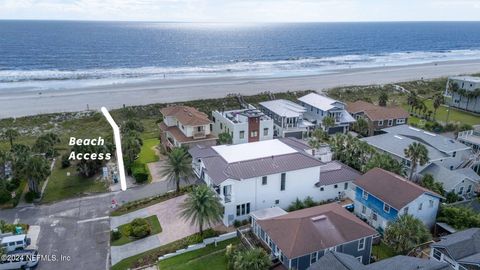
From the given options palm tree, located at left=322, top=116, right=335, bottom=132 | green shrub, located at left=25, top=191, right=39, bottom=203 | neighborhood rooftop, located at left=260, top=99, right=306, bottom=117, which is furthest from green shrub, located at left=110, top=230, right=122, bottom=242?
palm tree, located at left=322, top=116, right=335, bottom=132

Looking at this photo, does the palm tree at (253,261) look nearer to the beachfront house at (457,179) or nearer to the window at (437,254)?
the window at (437,254)

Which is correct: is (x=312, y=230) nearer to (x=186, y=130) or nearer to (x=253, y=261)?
(x=253, y=261)

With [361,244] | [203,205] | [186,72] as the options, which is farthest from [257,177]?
[186,72]

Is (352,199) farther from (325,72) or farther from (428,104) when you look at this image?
(325,72)

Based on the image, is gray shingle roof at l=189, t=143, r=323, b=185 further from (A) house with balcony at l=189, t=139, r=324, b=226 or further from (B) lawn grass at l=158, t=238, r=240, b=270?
(B) lawn grass at l=158, t=238, r=240, b=270

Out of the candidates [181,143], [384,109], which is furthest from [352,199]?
[384,109]
